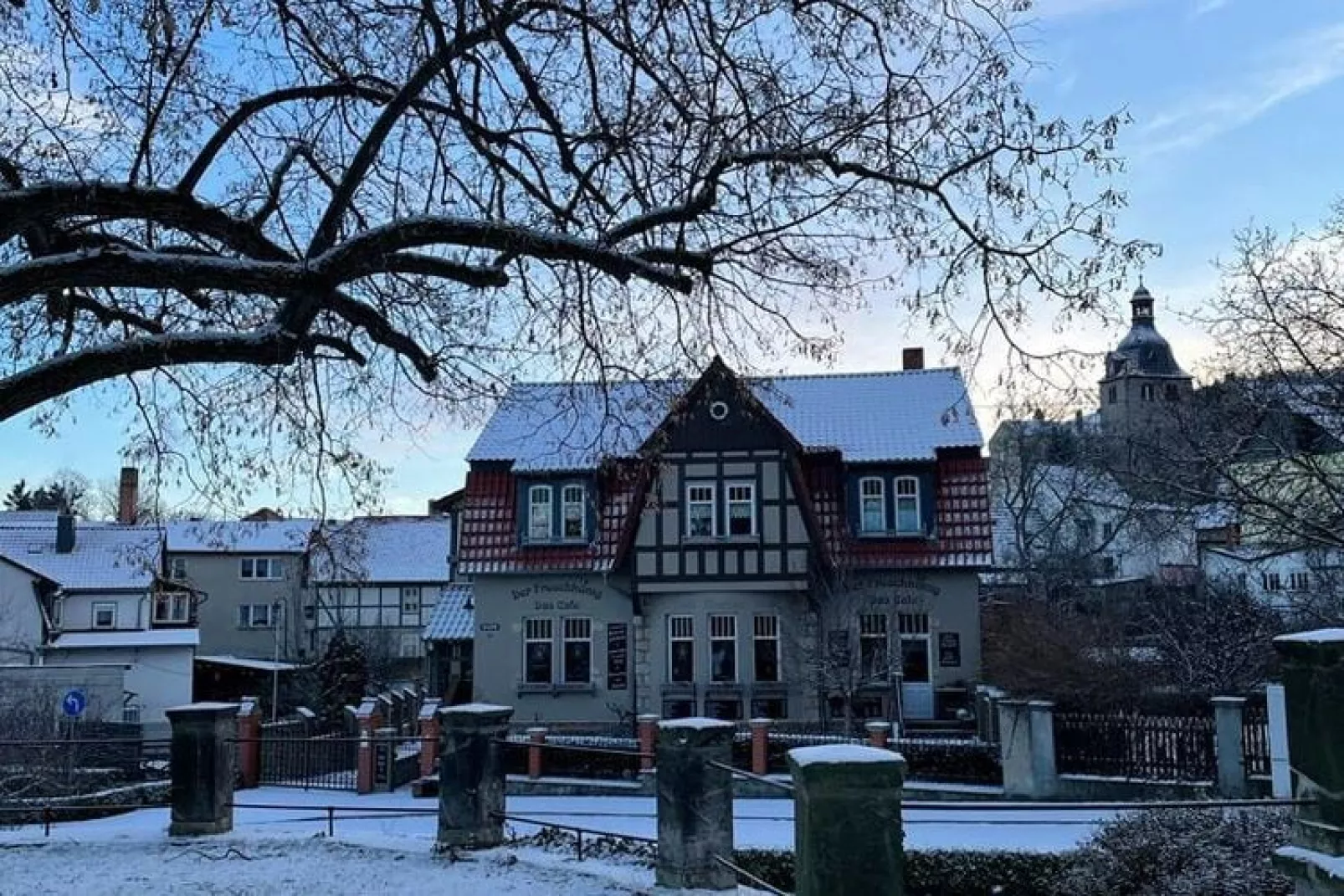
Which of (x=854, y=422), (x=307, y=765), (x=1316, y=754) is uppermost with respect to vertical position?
(x=854, y=422)

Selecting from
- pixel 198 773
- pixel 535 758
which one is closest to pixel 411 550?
pixel 535 758

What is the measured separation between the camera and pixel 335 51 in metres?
10.5

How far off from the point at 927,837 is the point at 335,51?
1236 centimetres

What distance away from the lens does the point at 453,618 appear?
107ft

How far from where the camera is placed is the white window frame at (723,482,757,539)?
92.1 ft


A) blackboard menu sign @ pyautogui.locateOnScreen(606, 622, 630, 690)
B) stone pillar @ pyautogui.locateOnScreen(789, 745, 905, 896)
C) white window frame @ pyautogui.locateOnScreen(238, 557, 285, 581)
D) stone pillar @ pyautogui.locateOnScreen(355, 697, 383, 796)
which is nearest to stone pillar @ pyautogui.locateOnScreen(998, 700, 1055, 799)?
blackboard menu sign @ pyautogui.locateOnScreen(606, 622, 630, 690)

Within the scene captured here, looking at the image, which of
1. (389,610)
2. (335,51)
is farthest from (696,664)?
(389,610)

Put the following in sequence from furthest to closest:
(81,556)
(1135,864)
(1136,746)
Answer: (81,556) < (1136,746) < (1135,864)

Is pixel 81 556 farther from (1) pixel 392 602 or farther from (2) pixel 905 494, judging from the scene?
(2) pixel 905 494

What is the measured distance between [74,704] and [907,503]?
65.6ft

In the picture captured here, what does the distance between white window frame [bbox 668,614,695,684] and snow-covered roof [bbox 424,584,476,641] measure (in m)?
5.36

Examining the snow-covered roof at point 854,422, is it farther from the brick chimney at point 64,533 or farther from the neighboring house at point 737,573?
the brick chimney at point 64,533

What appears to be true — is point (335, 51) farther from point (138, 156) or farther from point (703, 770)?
point (703, 770)

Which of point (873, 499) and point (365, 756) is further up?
point (873, 499)
